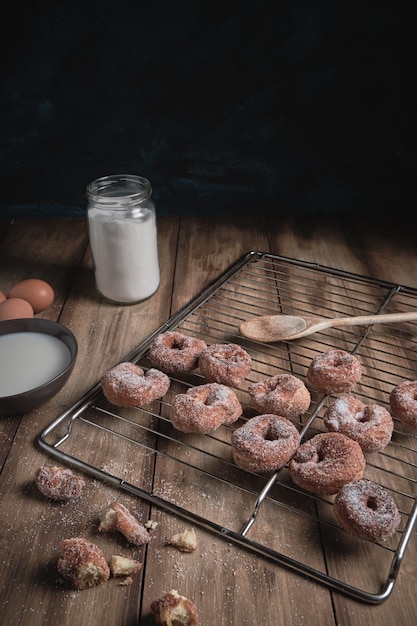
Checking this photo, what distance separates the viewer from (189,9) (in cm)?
214

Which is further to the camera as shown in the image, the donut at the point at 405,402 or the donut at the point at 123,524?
the donut at the point at 405,402

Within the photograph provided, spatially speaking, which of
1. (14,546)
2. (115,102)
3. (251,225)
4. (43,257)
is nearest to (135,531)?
(14,546)

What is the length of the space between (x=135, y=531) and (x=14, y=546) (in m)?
0.22

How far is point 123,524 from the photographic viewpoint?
107cm

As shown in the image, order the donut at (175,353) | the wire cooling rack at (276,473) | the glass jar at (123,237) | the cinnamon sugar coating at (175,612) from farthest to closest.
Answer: the glass jar at (123,237) < the donut at (175,353) < the wire cooling rack at (276,473) < the cinnamon sugar coating at (175,612)

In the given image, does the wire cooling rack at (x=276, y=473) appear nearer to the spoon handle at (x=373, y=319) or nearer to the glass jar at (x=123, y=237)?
the spoon handle at (x=373, y=319)

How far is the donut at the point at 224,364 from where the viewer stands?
1412 millimetres

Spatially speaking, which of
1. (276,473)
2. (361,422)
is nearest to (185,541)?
(276,473)

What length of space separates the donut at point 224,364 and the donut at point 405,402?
34 cm

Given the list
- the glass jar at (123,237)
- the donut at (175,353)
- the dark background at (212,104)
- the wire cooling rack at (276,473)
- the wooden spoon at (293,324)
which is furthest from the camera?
the dark background at (212,104)

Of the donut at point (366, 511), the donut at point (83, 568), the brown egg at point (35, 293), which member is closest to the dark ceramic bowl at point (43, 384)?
the brown egg at point (35, 293)

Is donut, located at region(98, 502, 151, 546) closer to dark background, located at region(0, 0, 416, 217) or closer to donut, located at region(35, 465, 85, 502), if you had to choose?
donut, located at region(35, 465, 85, 502)

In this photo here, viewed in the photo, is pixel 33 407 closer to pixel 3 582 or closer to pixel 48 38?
pixel 3 582

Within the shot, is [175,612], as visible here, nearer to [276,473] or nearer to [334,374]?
[276,473]
